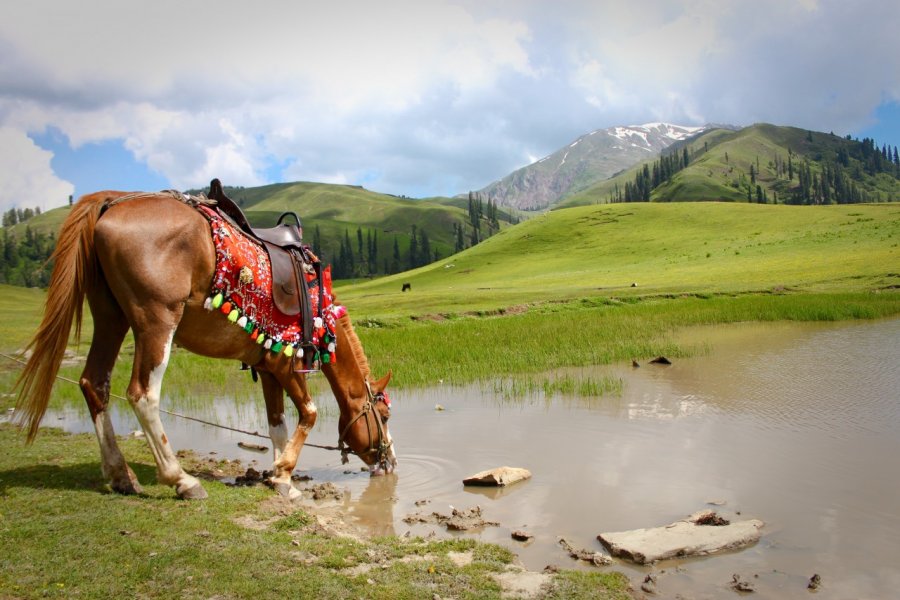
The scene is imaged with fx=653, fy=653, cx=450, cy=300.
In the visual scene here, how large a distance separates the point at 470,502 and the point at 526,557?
1.80 meters

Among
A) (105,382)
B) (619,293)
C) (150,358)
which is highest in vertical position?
(150,358)

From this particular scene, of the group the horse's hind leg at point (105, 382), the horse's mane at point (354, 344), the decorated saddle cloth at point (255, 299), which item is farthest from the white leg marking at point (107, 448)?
the horse's mane at point (354, 344)

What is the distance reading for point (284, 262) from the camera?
7.75 metres

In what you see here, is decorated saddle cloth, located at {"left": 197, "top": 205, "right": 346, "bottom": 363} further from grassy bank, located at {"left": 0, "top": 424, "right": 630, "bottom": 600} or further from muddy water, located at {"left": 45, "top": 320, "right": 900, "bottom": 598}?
muddy water, located at {"left": 45, "top": 320, "right": 900, "bottom": 598}

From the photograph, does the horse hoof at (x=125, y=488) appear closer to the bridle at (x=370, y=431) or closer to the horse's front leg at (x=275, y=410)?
the horse's front leg at (x=275, y=410)

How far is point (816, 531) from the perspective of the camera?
22.0 feet

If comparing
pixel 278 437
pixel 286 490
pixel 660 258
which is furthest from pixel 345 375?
pixel 660 258

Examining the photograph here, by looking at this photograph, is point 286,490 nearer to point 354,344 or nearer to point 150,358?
point 354,344

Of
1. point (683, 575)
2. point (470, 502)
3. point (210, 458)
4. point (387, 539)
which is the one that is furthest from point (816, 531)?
point (210, 458)

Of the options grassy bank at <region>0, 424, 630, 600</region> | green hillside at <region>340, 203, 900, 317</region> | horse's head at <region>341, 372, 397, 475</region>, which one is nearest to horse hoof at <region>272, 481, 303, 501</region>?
grassy bank at <region>0, 424, 630, 600</region>

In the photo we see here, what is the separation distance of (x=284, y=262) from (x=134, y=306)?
182 centimetres

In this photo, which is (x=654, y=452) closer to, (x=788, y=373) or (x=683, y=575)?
(x=683, y=575)

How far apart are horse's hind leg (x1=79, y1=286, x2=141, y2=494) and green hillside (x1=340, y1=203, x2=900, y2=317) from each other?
78.0 ft

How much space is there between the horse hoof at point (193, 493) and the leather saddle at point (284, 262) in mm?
1935
